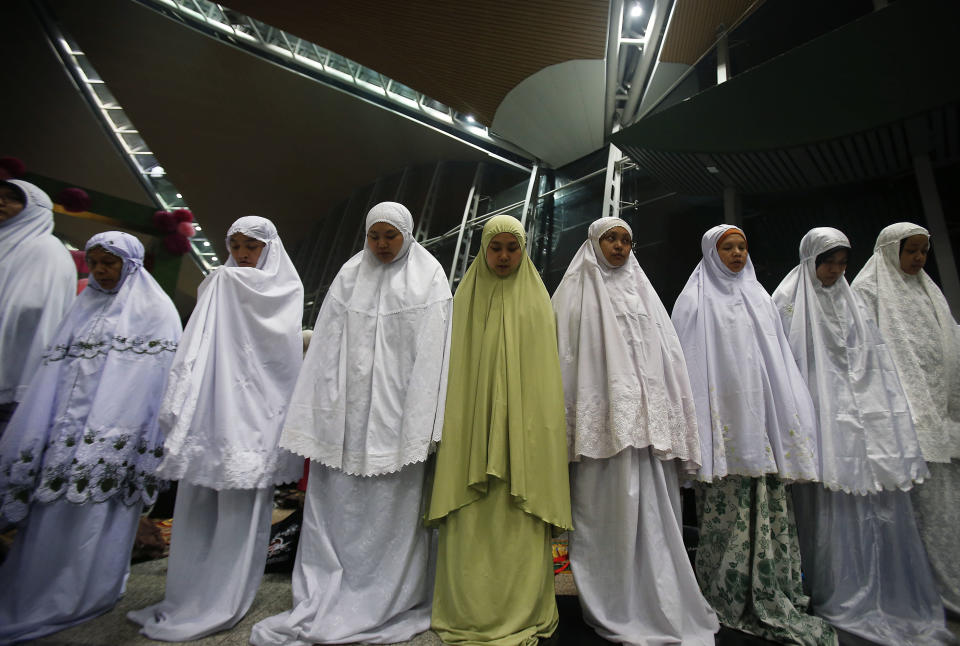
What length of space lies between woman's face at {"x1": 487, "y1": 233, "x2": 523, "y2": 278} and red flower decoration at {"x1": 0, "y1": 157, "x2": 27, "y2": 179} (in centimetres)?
365

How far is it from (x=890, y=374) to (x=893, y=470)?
0.58m

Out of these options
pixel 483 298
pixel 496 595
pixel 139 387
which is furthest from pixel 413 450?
pixel 139 387

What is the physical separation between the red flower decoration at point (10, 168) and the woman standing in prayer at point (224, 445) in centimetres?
247

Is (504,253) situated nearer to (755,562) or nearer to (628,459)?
(628,459)

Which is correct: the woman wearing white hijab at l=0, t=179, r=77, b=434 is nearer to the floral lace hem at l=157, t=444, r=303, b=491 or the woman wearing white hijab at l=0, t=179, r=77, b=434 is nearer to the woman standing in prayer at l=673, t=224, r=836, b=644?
the floral lace hem at l=157, t=444, r=303, b=491

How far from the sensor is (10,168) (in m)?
3.25

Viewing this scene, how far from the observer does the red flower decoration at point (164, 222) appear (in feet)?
12.5

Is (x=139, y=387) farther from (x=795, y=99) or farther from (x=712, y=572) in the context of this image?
(x=795, y=99)

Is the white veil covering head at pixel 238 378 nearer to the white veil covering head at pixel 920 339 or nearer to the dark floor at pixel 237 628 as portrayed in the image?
the dark floor at pixel 237 628

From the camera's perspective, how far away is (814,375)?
8.11 ft

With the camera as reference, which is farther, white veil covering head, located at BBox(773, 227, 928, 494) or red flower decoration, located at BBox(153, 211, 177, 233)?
red flower decoration, located at BBox(153, 211, 177, 233)

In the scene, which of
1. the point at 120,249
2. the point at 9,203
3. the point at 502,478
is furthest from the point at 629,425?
the point at 9,203

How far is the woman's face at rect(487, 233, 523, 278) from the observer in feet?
7.11

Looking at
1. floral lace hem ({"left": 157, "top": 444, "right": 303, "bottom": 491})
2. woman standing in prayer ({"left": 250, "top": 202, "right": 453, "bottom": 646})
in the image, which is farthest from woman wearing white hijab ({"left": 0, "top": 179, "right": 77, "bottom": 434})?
woman standing in prayer ({"left": 250, "top": 202, "right": 453, "bottom": 646})
